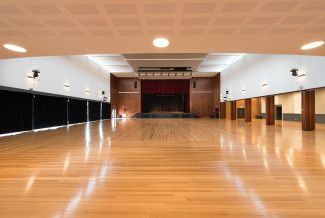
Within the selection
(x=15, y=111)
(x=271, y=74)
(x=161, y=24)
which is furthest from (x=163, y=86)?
(x=161, y=24)

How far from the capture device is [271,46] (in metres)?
4.98

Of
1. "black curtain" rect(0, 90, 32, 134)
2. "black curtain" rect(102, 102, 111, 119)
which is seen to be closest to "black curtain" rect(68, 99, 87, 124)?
"black curtain" rect(0, 90, 32, 134)

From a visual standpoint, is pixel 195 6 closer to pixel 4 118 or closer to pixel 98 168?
pixel 98 168

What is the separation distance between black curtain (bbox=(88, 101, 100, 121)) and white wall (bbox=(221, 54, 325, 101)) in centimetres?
1214

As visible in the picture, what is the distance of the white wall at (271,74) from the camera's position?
972cm

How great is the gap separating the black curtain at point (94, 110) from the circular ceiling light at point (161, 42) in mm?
14794

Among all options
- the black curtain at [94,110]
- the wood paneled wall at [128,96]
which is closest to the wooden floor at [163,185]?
the black curtain at [94,110]

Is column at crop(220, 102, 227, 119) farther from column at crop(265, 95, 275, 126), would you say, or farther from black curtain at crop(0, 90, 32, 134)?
black curtain at crop(0, 90, 32, 134)

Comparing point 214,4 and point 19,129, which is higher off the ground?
point 214,4

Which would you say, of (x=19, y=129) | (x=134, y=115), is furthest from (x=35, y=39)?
(x=134, y=115)

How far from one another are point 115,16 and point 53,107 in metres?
10.8

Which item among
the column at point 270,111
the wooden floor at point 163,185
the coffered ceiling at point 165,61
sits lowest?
the wooden floor at point 163,185

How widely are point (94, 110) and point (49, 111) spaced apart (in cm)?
723

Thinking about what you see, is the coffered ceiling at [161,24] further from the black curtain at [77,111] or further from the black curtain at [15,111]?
the black curtain at [77,111]
